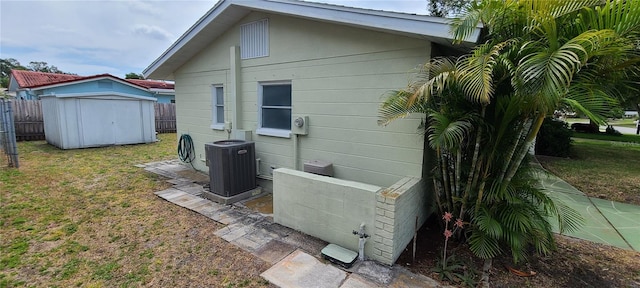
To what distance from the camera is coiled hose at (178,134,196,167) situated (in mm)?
7207

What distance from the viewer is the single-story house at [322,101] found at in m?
3.25

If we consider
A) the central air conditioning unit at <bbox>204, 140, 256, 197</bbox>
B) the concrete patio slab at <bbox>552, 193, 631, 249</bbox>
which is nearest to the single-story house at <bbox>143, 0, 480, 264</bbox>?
the central air conditioning unit at <bbox>204, 140, 256, 197</bbox>

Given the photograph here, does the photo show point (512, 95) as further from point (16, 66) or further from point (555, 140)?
point (16, 66)

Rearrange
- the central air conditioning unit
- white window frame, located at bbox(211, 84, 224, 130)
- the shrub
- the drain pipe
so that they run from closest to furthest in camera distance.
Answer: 1. the drain pipe
2. the central air conditioning unit
3. white window frame, located at bbox(211, 84, 224, 130)
4. the shrub

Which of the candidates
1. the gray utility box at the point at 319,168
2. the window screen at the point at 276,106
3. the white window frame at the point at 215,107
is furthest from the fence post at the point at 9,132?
the gray utility box at the point at 319,168

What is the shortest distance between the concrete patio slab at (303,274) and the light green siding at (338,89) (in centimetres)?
166

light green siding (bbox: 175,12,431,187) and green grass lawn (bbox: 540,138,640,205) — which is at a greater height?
light green siding (bbox: 175,12,431,187)

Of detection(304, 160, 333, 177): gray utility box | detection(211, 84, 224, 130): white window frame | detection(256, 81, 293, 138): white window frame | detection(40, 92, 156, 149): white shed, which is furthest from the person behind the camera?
detection(40, 92, 156, 149): white shed

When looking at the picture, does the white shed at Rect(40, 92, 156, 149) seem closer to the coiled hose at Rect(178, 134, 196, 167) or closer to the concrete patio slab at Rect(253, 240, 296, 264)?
the coiled hose at Rect(178, 134, 196, 167)

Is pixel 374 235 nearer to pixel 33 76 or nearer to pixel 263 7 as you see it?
pixel 263 7

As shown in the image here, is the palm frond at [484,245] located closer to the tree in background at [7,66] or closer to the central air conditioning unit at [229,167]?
the central air conditioning unit at [229,167]

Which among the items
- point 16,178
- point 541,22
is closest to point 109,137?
point 16,178

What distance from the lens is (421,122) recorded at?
3588 millimetres

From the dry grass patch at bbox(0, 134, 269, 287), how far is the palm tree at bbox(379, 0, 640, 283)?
2509 millimetres
